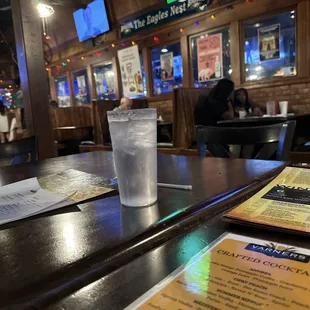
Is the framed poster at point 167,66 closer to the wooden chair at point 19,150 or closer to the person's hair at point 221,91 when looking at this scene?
the person's hair at point 221,91

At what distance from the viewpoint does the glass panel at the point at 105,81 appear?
7720 millimetres

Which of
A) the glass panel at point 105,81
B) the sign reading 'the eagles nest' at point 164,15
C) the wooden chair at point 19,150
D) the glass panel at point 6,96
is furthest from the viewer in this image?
the glass panel at point 6,96

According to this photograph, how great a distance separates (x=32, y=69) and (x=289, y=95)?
141 inches

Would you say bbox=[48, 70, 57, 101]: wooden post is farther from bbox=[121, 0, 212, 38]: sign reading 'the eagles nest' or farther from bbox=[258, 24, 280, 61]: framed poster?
bbox=[258, 24, 280, 61]: framed poster

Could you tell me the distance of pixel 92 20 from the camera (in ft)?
23.3

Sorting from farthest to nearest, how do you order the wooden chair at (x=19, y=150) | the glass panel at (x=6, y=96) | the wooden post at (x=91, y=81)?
1. the glass panel at (x=6, y=96)
2. the wooden post at (x=91, y=81)
3. the wooden chair at (x=19, y=150)

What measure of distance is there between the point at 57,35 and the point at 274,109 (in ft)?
21.7

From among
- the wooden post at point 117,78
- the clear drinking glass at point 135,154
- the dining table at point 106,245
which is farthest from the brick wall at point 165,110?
the clear drinking glass at point 135,154

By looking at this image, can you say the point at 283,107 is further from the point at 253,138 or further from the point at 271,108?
the point at 253,138

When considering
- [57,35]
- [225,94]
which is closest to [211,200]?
[225,94]

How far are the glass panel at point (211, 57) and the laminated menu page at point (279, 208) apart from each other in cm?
487

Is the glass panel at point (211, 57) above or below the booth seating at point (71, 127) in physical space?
above

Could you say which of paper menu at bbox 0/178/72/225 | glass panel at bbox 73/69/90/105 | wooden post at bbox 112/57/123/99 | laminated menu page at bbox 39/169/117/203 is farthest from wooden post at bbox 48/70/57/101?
paper menu at bbox 0/178/72/225

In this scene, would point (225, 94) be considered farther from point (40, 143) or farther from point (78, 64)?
point (78, 64)
